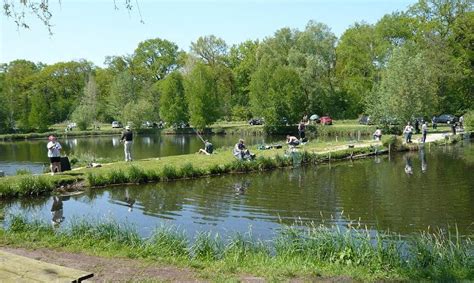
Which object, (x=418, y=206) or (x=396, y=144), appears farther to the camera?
(x=396, y=144)

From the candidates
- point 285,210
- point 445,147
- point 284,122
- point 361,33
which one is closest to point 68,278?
point 285,210

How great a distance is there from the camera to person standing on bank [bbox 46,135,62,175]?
24.0m

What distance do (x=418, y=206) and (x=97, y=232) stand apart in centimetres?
1204

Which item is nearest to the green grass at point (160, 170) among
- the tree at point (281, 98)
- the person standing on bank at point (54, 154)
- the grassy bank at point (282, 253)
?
the person standing on bank at point (54, 154)

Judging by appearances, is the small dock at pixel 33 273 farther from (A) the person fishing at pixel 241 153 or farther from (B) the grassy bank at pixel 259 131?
(B) the grassy bank at pixel 259 131

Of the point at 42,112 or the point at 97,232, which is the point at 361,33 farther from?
the point at 97,232

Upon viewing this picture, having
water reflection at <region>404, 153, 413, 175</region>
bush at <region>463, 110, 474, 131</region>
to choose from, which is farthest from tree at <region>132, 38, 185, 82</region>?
water reflection at <region>404, 153, 413, 175</region>

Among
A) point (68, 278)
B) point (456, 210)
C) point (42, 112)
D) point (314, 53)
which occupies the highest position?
point (314, 53)

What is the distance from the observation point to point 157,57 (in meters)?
104

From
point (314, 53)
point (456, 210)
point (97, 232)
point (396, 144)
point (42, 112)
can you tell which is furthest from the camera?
point (42, 112)

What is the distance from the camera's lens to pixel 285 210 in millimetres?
17969

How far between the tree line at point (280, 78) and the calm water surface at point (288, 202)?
995 inches

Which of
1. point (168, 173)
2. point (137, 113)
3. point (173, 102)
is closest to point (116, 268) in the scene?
point (168, 173)

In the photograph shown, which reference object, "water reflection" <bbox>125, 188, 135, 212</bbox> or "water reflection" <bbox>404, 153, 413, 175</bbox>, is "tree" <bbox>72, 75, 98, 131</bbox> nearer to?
"water reflection" <bbox>404, 153, 413, 175</bbox>
